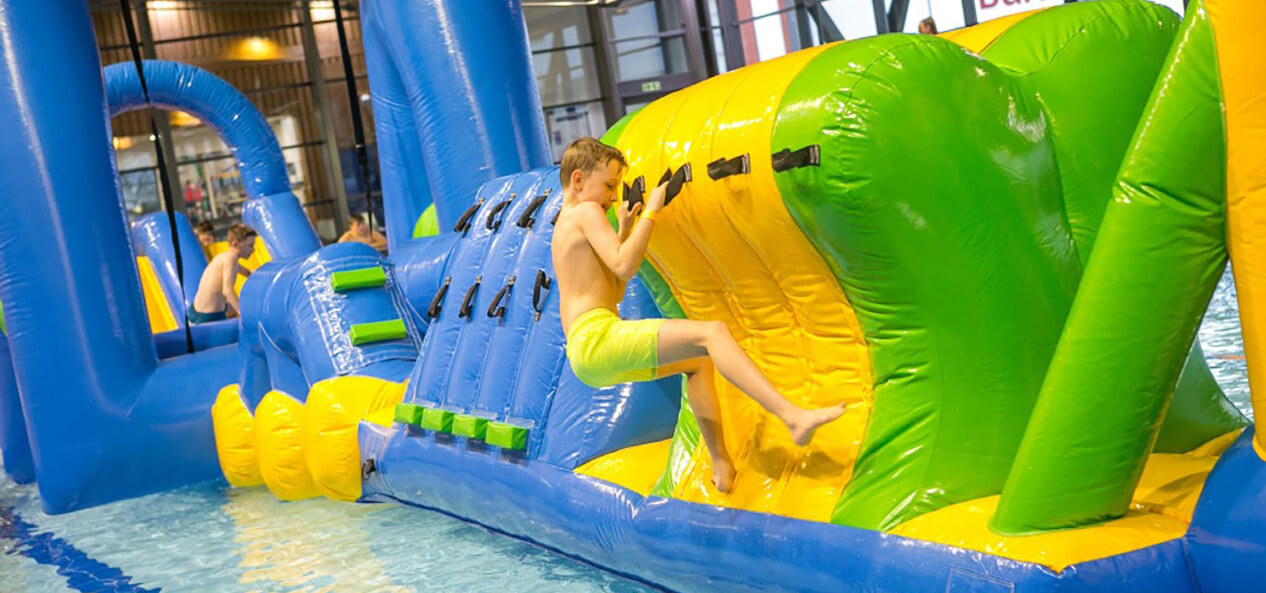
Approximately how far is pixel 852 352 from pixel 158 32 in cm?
1526

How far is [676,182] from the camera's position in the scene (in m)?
2.76

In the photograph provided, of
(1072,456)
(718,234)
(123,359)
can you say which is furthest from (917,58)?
(123,359)

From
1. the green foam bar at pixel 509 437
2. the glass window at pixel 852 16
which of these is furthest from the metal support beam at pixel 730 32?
the green foam bar at pixel 509 437

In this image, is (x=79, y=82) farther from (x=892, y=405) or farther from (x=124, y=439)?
(x=892, y=405)

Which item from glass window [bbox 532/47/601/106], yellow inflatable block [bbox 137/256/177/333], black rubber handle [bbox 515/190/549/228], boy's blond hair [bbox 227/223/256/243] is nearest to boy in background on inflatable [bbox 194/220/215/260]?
yellow inflatable block [bbox 137/256/177/333]

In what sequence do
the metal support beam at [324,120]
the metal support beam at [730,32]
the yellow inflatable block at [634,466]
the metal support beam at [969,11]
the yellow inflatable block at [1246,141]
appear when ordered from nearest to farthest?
the yellow inflatable block at [1246,141] < the yellow inflatable block at [634,466] < the metal support beam at [969,11] < the metal support beam at [324,120] < the metal support beam at [730,32]

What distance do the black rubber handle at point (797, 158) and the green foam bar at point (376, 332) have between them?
3007 millimetres

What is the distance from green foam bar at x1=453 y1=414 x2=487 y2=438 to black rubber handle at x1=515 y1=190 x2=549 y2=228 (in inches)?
25.4

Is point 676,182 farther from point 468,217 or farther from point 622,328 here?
point 468,217

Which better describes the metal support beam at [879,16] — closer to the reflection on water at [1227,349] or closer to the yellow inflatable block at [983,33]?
the reflection on water at [1227,349]

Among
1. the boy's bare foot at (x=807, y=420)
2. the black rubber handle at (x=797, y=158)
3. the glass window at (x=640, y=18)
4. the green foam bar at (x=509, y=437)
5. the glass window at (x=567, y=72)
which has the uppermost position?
the glass window at (x=640, y=18)

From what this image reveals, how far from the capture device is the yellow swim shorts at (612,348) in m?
2.74

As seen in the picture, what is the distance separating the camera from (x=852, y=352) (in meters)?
2.62

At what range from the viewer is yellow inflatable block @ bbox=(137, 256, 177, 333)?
9898 millimetres
